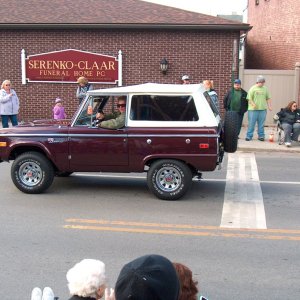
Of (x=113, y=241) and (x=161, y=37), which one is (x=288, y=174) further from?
(x=161, y=37)

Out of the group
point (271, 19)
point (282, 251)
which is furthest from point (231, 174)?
point (271, 19)

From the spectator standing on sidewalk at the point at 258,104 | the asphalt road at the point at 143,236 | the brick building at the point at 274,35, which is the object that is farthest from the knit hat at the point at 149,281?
the brick building at the point at 274,35

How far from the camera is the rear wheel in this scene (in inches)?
312

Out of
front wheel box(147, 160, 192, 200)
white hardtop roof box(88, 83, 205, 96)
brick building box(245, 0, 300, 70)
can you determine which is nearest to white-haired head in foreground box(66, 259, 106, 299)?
front wheel box(147, 160, 192, 200)

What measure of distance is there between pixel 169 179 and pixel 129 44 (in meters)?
10.1

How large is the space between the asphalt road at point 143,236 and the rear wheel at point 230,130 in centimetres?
83

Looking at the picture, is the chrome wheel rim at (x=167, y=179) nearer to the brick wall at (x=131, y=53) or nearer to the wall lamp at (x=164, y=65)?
the wall lamp at (x=164, y=65)

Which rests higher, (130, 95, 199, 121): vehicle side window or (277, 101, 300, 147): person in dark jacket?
(130, 95, 199, 121): vehicle side window

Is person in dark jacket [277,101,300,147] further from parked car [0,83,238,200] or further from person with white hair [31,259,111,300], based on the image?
person with white hair [31,259,111,300]

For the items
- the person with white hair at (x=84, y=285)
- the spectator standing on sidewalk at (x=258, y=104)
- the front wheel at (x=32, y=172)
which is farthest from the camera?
the spectator standing on sidewalk at (x=258, y=104)

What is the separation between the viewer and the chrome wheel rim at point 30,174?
7.91m

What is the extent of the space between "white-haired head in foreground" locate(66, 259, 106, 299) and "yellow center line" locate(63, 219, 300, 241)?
11.0 ft

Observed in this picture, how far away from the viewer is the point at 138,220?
6688 millimetres

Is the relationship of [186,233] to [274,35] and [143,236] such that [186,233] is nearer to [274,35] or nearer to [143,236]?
[143,236]
